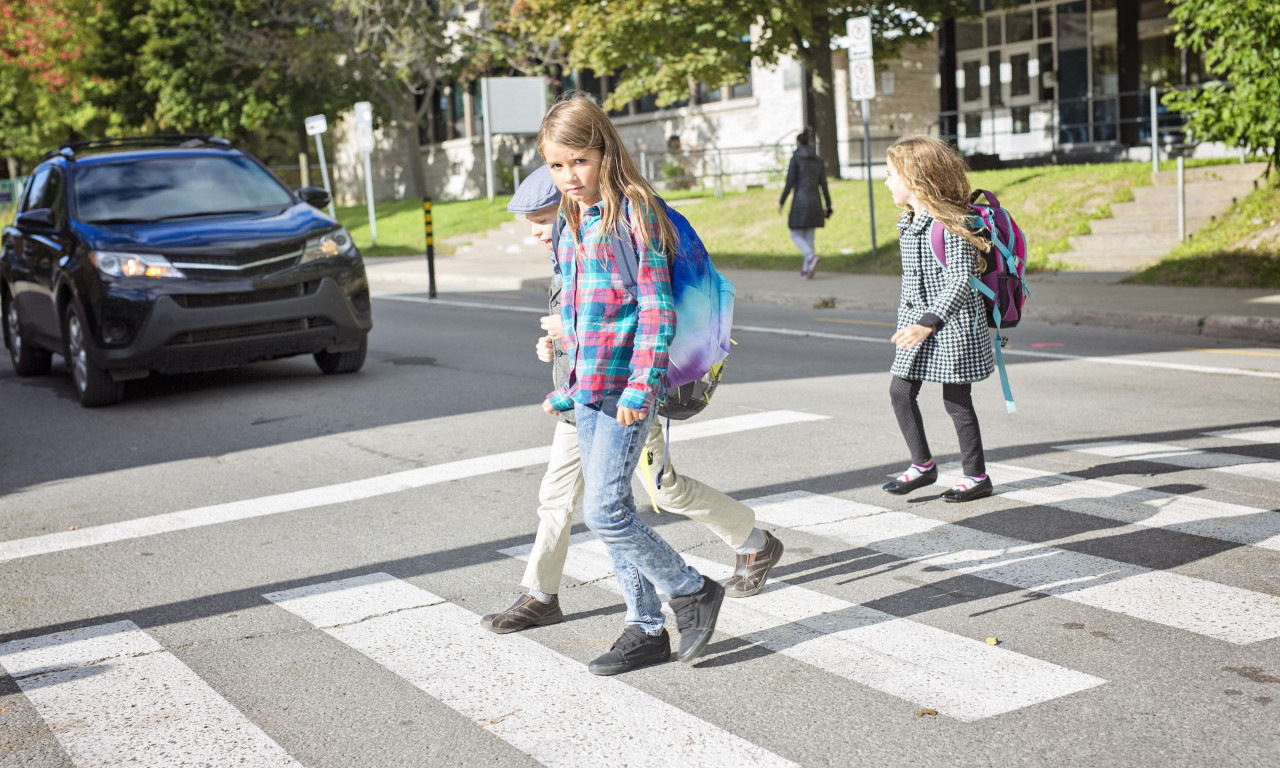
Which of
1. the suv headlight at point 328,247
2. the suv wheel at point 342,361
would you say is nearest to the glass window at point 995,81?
the suv wheel at point 342,361

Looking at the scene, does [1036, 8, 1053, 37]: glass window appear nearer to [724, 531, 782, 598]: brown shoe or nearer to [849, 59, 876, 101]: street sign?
[849, 59, 876, 101]: street sign

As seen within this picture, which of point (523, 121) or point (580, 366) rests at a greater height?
point (523, 121)

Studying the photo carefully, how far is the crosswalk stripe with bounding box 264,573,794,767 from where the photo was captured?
11.5ft

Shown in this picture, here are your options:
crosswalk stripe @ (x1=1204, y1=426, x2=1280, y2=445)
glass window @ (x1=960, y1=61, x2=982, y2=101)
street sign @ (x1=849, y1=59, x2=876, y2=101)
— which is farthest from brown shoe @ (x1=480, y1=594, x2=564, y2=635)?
glass window @ (x1=960, y1=61, x2=982, y2=101)

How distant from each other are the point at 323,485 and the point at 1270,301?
10.1 metres

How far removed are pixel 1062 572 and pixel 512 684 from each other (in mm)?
2187

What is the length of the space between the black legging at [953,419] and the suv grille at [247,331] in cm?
533

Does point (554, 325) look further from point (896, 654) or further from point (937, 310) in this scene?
point (937, 310)

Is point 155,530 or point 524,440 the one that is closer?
point 155,530

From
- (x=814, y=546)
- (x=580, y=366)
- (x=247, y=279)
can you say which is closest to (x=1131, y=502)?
(x=814, y=546)

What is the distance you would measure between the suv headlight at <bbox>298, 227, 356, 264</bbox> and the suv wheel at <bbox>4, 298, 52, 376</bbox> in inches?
136

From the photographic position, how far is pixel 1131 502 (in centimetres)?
586

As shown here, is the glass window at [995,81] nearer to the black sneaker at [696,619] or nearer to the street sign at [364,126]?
the street sign at [364,126]

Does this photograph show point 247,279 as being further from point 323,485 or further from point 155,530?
point 155,530
